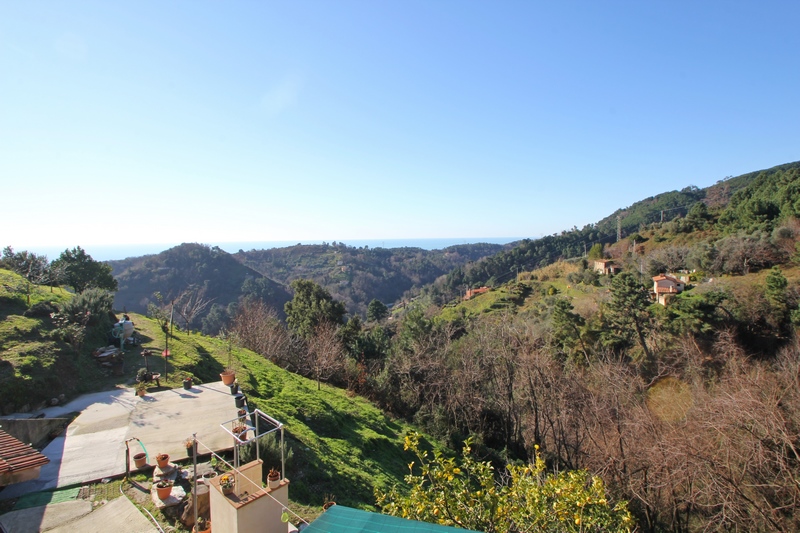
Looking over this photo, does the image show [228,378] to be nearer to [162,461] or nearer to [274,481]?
[162,461]

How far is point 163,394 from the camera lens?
9594 mm

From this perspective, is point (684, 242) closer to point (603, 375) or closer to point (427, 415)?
point (603, 375)

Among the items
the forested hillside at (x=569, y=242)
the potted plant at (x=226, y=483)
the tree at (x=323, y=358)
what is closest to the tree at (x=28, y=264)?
the tree at (x=323, y=358)

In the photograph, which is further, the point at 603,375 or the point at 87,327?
the point at 603,375

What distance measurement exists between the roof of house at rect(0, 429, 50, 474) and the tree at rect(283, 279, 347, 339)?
18.3 metres

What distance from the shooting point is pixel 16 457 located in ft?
16.2

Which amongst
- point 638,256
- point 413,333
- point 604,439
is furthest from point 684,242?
point 604,439

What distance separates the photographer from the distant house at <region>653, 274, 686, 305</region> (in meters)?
26.2

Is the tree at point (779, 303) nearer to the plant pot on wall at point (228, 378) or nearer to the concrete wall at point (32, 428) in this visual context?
the plant pot on wall at point (228, 378)

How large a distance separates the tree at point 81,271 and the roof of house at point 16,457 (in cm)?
1763

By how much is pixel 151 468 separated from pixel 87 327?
814cm

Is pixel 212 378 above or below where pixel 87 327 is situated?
below

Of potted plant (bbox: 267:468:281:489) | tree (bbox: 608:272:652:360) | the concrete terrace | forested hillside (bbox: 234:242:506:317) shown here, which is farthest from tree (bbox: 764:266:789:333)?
forested hillside (bbox: 234:242:506:317)

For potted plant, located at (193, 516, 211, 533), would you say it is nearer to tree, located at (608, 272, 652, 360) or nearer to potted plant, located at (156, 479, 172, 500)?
potted plant, located at (156, 479, 172, 500)
